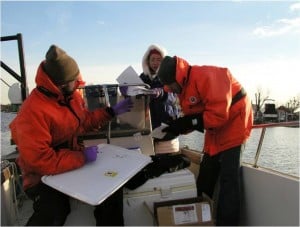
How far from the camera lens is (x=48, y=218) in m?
2.49

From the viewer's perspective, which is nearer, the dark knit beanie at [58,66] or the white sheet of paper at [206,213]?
the dark knit beanie at [58,66]

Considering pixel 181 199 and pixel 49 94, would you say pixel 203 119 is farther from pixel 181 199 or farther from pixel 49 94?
pixel 49 94

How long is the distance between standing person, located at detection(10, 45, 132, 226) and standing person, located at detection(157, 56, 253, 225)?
698mm

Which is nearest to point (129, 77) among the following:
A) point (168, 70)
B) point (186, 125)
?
point (168, 70)

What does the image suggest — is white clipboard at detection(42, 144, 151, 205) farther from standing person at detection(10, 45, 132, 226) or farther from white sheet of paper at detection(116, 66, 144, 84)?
white sheet of paper at detection(116, 66, 144, 84)

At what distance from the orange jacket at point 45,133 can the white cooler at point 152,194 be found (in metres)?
0.49

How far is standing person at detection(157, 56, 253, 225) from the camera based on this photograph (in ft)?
8.82

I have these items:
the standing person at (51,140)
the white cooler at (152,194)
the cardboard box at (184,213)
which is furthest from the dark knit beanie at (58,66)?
the cardboard box at (184,213)

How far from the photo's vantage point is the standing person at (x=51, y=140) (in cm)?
249

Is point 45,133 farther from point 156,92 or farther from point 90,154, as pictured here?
point 156,92

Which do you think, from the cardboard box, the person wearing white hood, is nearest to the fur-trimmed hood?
the person wearing white hood

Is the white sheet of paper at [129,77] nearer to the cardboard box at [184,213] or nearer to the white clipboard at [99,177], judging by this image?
the white clipboard at [99,177]

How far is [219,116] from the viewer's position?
2646 millimetres

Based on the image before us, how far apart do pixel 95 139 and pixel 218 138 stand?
1.18 m
